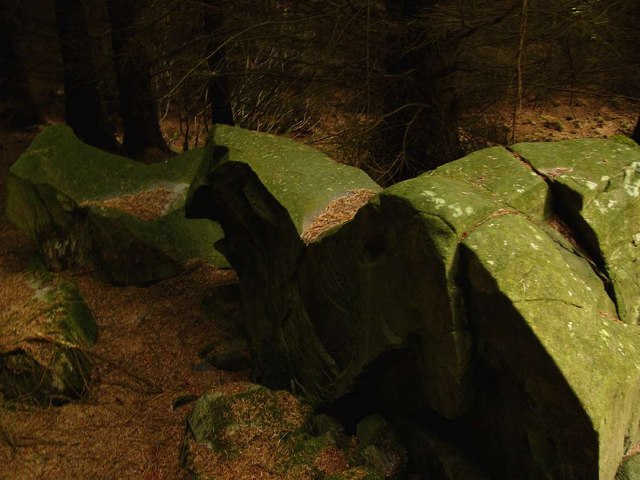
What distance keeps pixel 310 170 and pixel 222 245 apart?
1.08 m

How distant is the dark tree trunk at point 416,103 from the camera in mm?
6320

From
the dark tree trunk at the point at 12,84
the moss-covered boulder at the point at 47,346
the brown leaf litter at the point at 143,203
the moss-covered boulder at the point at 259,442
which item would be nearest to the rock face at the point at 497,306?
the moss-covered boulder at the point at 259,442

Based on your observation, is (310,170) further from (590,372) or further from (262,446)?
(590,372)

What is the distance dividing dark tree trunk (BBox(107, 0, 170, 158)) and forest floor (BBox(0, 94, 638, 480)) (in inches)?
100

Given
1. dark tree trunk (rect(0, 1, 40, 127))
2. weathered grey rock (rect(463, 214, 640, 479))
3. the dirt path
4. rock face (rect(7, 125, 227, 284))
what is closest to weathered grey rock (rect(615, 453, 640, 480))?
weathered grey rock (rect(463, 214, 640, 479))

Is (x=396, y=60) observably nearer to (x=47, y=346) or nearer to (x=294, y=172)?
(x=294, y=172)

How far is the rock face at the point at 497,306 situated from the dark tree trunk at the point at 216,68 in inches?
124

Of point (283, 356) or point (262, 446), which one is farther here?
point (283, 356)

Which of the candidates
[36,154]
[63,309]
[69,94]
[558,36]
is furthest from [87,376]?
[69,94]

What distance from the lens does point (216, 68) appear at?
6.97 m

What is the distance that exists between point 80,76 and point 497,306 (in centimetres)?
782

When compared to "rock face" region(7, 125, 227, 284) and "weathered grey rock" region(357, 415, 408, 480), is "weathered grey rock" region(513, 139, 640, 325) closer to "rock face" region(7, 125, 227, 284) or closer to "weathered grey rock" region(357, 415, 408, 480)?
"weathered grey rock" region(357, 415, 408, 480)

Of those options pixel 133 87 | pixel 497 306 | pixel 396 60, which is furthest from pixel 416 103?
pixel 133 87

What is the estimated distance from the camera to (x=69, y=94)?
900 cm
